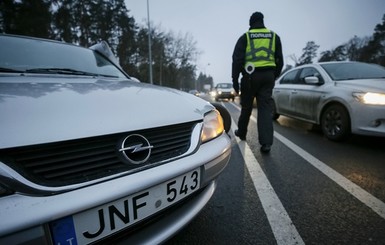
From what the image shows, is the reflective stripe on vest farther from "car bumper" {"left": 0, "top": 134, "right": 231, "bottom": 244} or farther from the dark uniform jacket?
"car bumper" {"left": 0, "top": 134, "right": 231, "bottom": 244}

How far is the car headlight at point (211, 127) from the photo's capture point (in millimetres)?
1543

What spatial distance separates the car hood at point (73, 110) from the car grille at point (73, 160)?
0.10ft

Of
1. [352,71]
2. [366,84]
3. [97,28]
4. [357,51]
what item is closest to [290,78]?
[352,71]

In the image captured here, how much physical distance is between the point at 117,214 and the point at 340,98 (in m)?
3.82

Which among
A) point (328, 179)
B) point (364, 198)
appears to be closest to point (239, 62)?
point (328, 179)

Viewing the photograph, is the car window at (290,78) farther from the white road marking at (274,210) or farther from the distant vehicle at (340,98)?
the white road marking at (274,210)

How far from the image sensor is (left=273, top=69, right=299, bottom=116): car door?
5293 millimetres

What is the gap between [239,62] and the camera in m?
3.41

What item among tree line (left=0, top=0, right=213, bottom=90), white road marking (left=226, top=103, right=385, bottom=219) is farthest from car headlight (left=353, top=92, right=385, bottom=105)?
tree line (left=0, top=0, right=213, bottom=90)

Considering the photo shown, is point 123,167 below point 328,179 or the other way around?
the other way around

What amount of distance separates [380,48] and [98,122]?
59.0 meters

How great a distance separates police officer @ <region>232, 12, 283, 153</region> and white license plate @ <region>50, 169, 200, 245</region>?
7.53ft

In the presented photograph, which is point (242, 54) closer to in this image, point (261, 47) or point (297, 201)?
point (261, 47)

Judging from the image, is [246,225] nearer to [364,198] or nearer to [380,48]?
[364,198]
